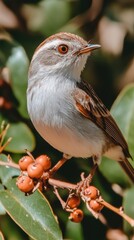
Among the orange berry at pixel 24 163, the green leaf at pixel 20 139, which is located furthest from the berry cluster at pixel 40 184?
the green leaf at pixel 20 139

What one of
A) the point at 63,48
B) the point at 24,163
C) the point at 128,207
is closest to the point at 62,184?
the point at 24,163

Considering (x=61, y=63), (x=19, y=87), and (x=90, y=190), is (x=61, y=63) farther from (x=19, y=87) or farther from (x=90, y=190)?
(x=90, y=190)

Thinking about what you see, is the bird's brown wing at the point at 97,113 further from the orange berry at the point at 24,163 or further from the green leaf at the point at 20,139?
the orange berry at the point at 24,163

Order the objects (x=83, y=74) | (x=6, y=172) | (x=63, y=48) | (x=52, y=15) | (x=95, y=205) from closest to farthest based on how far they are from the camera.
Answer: (x=95, y=205) < (x=6, y=172) < (x=63, y=48) < (x=52, y=15) < (x=83, y=74)

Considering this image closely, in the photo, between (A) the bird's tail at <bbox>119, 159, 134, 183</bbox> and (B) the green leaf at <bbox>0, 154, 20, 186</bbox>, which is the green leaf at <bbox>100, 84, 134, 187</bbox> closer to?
(A) the bird's tail at <bbox>119, 159, 134, 183</bbox>

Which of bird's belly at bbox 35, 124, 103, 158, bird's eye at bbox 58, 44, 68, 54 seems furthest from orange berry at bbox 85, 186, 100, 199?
bird's eye at bbox 58, 44, 68, 54

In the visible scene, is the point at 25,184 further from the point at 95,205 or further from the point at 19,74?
the point at 19,74
